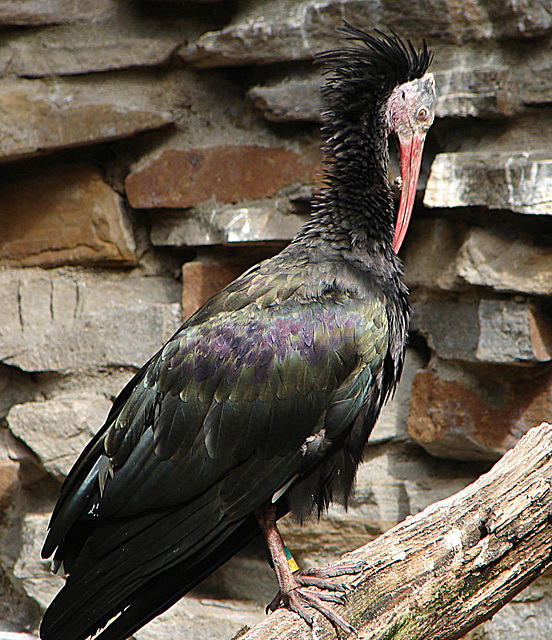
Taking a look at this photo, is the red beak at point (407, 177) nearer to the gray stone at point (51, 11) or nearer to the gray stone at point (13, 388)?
the gray stone at point (51, 11)

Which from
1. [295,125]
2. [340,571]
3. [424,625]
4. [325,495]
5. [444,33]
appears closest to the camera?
[424,625]

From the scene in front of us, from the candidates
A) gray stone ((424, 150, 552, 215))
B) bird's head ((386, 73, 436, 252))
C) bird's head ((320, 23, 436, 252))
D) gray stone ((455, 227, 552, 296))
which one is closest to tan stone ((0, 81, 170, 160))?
bird's head ((320, 23, 436, 252))

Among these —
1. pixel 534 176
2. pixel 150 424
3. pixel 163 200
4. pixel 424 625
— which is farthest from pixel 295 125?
pixel 424 625

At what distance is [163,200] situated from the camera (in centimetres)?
205

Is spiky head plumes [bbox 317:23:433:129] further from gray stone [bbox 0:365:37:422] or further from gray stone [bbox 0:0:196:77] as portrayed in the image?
gray stone [bbox 0:365:37:422]

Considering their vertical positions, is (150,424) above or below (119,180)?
below

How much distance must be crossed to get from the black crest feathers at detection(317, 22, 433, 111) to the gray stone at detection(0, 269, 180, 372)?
2.11 feet

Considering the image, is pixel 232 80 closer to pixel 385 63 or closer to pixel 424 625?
pixel 385 63

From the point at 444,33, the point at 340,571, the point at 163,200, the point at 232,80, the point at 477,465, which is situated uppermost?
the point at 444,33

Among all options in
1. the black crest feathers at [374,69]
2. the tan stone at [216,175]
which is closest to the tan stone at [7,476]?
the tan stone at [216,175]

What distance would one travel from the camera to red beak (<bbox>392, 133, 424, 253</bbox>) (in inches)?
72.3

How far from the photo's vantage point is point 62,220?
2.12 metres

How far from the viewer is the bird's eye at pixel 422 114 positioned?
1781mm

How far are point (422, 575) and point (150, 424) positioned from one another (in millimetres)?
587
